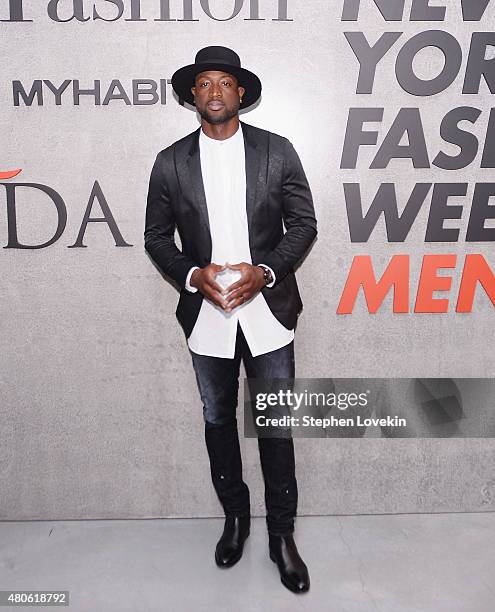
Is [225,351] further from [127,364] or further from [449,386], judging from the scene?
[449,386]

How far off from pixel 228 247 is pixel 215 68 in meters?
0.69

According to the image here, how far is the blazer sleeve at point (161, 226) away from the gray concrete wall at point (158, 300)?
0.22 metres

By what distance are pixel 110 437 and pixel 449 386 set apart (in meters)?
1.64

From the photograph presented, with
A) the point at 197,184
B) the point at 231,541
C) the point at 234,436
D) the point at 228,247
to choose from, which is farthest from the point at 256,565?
the point at 197,184

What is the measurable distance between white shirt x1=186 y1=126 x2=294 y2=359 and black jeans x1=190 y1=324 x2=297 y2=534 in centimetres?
4

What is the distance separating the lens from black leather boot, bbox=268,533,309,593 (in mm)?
2379

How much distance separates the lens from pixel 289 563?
2.43m

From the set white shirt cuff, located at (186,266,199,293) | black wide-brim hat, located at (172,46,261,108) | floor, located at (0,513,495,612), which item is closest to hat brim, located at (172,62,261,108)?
black wide-brim hat, located at (172,46,261,108)

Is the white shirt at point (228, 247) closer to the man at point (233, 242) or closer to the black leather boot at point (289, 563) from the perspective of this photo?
the man at point (233, 242)

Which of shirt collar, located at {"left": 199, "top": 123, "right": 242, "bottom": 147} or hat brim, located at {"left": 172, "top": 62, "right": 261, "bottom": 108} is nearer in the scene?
hat brim, located at {"left": 172, "top": 62, "right": 261, "bottom": 108}

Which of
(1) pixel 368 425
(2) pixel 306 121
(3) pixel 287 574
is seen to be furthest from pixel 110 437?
(2) pixel 306 121

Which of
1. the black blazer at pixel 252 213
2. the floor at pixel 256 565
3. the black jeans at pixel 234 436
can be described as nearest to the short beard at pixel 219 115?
the black blazer at pixel 252 213

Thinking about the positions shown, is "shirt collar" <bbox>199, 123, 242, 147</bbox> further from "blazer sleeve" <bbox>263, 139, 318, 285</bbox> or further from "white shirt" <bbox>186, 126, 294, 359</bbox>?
"blazer sleeve" <bbox>263, 139, 318, 285</bbox>

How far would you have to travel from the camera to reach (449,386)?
2877 millimetres
